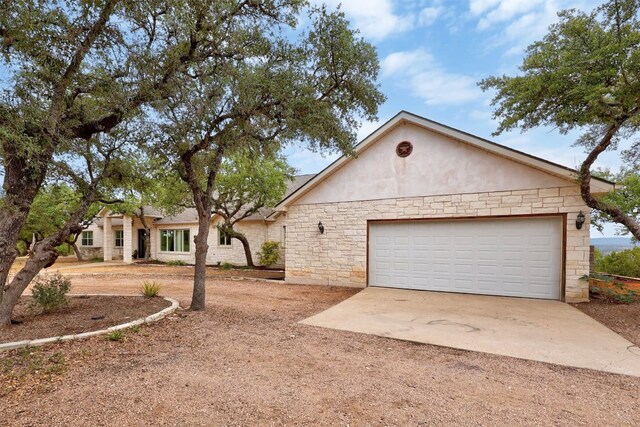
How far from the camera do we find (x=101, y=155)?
6949mm

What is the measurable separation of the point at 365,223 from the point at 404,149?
2.73 meters

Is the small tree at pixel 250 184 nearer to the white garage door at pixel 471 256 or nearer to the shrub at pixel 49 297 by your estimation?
the white garage door at pixel 471 256

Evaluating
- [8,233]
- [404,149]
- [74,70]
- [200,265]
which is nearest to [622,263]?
[404,149]

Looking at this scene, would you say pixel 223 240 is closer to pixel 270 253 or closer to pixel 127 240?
pixel 270 253

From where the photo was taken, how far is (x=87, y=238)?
27375 mm

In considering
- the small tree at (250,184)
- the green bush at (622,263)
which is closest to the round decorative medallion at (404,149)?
the small tree at (250,184)

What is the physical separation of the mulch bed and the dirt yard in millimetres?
793

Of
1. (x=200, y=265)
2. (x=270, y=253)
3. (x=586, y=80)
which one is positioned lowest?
(x=270, y=253)

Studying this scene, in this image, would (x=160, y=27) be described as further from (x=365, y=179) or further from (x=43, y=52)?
(x=365, y=179)

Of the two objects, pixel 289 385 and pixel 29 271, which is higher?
pixel 29 271

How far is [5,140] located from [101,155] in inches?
107

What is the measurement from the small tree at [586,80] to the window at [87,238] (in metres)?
30.8

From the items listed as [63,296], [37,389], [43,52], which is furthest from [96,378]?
[43,52]

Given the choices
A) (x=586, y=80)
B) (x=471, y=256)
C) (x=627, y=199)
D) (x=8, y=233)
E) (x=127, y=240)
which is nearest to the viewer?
(x=8, y=233)
